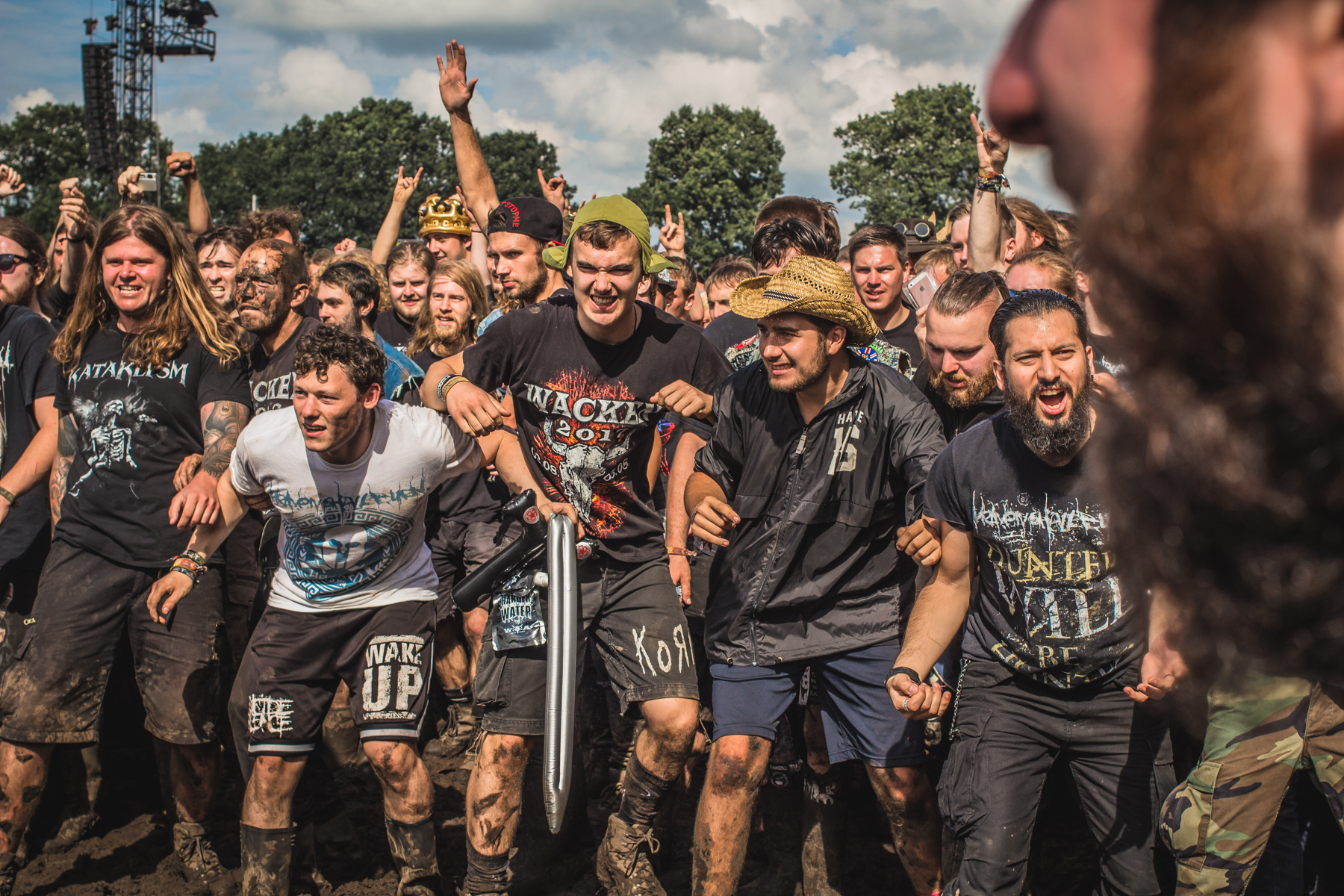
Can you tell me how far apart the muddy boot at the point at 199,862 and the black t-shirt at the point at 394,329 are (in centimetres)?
376

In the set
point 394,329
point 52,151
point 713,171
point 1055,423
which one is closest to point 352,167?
point 52,151

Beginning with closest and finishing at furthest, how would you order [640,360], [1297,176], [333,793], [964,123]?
[1297,176]
[640,360]
[333,793]
[964,123]

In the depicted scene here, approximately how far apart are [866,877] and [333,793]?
102 inches

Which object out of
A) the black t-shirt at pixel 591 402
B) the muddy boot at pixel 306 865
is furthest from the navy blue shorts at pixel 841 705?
the muddy boot at pixel 306 865

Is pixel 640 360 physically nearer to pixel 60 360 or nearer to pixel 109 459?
pixel 109 459

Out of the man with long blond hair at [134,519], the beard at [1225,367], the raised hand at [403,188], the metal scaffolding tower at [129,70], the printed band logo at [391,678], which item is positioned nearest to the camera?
the beard at [1225,367]

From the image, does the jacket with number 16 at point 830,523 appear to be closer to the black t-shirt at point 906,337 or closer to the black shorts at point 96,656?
the black t-shirt at point 906,337

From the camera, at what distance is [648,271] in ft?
14.6

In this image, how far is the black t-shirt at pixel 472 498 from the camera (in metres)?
5.92

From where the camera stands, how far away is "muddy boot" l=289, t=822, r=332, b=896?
4.33 metres

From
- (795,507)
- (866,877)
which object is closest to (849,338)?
(795,507)

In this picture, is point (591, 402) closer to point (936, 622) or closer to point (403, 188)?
point (936, 622)

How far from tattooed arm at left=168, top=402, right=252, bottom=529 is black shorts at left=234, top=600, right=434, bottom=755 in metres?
0.49

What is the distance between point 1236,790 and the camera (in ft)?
10.2
